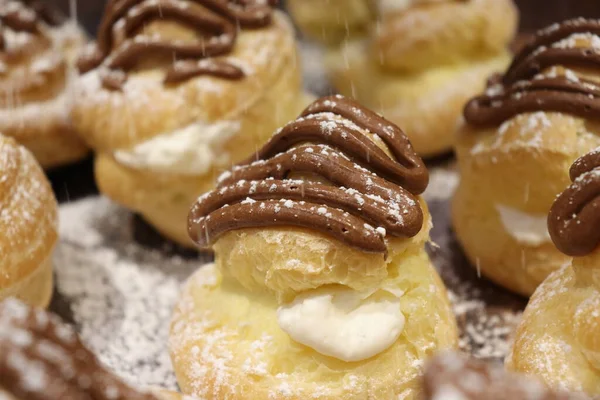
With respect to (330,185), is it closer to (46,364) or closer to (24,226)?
(46,364)

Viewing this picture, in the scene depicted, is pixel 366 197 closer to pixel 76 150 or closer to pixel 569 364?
pixel 569 364

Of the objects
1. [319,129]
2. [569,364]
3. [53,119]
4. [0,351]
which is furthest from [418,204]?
[53,119]

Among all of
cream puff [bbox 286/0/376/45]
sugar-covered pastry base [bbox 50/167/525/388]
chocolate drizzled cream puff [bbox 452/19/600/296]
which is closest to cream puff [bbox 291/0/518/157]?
cream puff [bbox 286/0/376/45]

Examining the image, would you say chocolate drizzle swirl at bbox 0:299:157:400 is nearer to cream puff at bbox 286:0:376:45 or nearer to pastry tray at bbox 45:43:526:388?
pastry tray at bbox 45:43:526:388

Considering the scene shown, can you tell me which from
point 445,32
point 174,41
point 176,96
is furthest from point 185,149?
point 445,32

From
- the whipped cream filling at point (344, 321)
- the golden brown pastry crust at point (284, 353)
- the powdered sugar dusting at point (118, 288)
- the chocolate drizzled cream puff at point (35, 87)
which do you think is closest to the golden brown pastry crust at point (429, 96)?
the powdered sugar dusting at point (118, 288)

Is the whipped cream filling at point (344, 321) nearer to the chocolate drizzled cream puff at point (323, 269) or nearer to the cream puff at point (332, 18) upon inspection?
the chocolate drizzled cream puff at point (323, 269)
